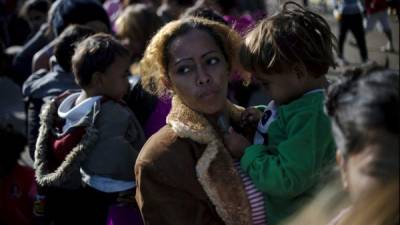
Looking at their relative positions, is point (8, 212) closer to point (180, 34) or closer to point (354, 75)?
point (180, 34)

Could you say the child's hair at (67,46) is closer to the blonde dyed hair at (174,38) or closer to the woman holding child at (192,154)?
the blonde dyed hair at (174,38)

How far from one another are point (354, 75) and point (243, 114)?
33.5 inches

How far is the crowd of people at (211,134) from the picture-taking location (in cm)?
106

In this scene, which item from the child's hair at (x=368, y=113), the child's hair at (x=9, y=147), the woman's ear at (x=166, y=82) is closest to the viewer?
the child's hair at (x=368, y=113)

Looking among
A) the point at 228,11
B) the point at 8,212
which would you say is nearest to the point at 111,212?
the point at 8,212

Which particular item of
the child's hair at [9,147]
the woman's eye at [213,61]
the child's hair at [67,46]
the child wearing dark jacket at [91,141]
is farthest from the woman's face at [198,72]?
the child's hair at [9,147]

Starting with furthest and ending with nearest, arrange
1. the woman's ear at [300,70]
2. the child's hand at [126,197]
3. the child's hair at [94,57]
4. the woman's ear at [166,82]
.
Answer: the child's hair at [94,57] < the child's hand at [126,197] < the woman's ear at [166,82] < the woman's ear at [300,70]

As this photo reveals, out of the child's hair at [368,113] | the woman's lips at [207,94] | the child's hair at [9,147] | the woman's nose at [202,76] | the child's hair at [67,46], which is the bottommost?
the child's hair at [9,147]

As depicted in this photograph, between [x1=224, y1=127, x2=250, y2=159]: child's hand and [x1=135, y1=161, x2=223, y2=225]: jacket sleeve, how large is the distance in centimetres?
18

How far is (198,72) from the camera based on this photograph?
1927 mm

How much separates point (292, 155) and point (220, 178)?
267 millimetres

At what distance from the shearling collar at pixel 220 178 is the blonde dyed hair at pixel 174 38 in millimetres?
283

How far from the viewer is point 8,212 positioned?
11.5 ft

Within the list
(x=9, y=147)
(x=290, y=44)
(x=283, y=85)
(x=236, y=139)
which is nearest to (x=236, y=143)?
(x=236, y=139)
